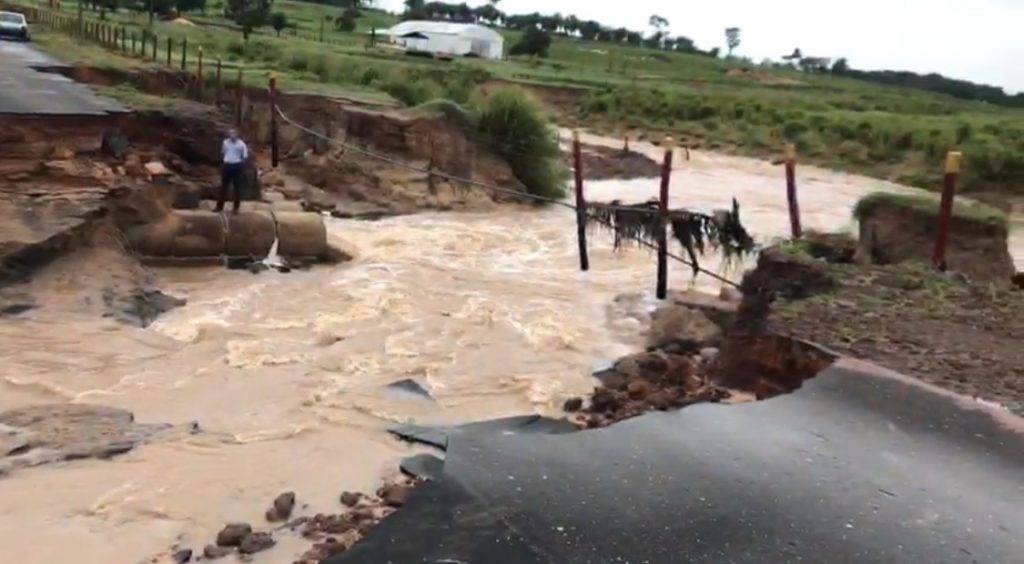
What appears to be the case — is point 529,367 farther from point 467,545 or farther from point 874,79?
point 874,79

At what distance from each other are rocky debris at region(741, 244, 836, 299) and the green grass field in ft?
49.2

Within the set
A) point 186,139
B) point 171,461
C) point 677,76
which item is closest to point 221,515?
point 171,461

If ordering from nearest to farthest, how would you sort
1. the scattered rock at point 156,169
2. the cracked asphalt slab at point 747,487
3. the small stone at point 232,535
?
the cracked asphalt slab at point 747,487
the small stone at point 232,535
the scattered rock at point 156,169

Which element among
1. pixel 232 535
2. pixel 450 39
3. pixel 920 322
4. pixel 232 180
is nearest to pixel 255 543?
pixel 232 535

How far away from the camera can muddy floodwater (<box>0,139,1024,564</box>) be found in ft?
22.5

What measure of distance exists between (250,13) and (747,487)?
5996 cm

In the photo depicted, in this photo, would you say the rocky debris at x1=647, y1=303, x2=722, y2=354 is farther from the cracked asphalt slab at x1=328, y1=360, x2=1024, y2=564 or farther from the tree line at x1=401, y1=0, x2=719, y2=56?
the tree line at x1=401, y1=0, x2=719, y2=56

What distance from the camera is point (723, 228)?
516 inches

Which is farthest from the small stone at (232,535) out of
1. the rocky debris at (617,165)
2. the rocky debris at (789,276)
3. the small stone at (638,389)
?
the rocky debris at (617,165)

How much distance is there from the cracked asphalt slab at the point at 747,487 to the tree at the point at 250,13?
166 feet

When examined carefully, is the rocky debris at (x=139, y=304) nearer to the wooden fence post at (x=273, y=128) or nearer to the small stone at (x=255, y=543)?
the small stone at (x=255, y=543)

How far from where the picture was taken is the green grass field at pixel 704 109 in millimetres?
30391

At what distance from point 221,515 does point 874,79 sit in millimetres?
116157

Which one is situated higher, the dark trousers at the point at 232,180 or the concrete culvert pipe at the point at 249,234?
the dark trousers at the point at 232,180
